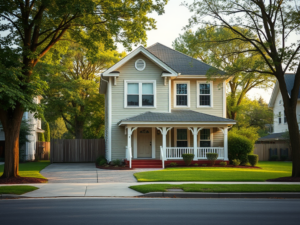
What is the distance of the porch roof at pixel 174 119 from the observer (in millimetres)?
23016

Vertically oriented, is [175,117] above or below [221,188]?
above

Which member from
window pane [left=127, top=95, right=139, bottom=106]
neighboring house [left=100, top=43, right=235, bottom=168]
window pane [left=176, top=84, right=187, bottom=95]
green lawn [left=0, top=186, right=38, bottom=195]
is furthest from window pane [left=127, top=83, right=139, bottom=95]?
green lawn [left=0, top=186, right=38, bottom=195]

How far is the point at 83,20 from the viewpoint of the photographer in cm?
1750

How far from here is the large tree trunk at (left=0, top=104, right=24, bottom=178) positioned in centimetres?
1628

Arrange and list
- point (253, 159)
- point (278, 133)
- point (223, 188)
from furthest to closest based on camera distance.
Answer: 1. point (278, 133)
2. point (253, 159)
3. point (223, 188)

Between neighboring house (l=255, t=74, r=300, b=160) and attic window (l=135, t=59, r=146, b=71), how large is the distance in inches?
668

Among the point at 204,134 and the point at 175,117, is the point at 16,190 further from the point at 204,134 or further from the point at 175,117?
the point at 204,134

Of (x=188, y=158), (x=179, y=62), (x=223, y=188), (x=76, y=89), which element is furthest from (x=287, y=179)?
(x=76, y=89)

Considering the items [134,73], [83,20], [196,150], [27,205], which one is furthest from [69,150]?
[27,205]

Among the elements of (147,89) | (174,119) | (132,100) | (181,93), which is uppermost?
(147,89)

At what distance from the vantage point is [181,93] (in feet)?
87.3

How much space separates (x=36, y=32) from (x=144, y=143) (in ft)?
38.1

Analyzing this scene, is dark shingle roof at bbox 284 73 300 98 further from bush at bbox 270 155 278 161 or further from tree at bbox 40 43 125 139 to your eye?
tree at bbox 40 43 125 139

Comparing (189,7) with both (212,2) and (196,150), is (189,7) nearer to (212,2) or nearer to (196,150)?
(212,2)
